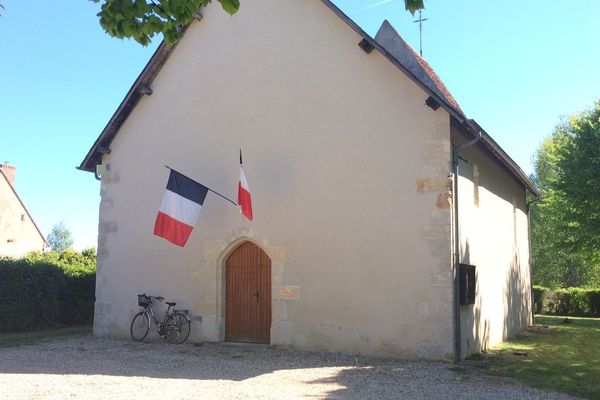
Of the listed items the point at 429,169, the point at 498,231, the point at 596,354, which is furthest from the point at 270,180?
the point at 596,354

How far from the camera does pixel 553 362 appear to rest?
30.2 ft

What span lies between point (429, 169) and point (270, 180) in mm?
3035

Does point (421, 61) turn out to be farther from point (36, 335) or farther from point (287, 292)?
point (36, 335)

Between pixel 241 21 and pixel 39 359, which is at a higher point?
pixel 241 21

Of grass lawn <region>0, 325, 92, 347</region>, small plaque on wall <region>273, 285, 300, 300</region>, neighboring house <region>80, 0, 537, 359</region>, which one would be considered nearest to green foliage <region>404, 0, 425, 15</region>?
neighboring house <region>80, 0, 537, 359</region>

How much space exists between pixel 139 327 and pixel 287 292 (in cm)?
353

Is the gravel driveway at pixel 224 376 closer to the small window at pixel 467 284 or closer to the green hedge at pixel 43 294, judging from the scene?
the small window at pixel 467 284

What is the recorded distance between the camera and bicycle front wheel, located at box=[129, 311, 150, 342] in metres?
11.5

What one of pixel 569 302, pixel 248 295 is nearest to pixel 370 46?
pixel 248 295

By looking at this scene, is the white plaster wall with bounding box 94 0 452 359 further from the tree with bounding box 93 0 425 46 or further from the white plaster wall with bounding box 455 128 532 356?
the tree with bounding box 93 0 425 46

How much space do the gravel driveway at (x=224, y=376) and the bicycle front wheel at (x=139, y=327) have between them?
1299 mm

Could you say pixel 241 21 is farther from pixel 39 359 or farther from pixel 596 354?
pixel 596 354

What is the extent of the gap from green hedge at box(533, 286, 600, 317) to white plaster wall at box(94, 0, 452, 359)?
18.1 m

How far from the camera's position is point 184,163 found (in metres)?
11.7
